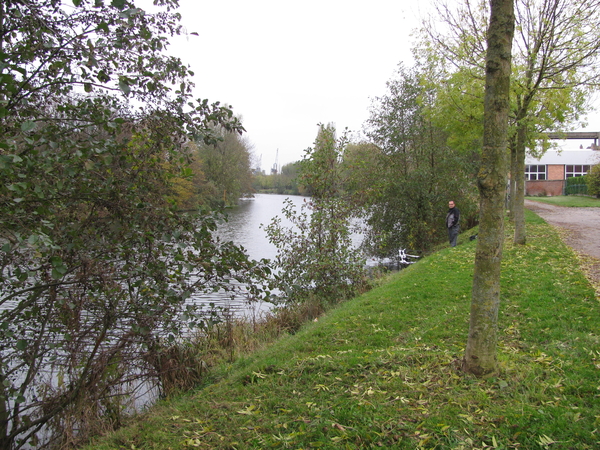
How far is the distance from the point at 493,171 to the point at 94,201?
3.72 meters

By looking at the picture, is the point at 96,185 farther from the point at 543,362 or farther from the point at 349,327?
the point at 543,362

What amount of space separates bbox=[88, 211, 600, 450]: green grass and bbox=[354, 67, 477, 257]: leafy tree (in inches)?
444

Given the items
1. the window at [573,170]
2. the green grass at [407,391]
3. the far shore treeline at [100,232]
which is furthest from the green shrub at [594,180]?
the far shore treeline at [100,232]

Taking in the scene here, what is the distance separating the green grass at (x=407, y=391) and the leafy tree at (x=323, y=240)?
3352 mm

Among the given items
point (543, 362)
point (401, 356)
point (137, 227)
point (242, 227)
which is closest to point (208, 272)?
point (137, 227)

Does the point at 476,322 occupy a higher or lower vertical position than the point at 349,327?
higher

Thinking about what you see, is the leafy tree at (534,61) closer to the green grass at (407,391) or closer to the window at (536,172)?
the green grass at (407,391)

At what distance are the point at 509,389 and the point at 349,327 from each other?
119 inches

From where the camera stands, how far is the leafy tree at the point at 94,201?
3.70 m

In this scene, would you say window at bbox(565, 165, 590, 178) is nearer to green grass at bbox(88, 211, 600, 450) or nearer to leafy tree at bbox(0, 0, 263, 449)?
green grass at bbox(88, 211, 600, 450)

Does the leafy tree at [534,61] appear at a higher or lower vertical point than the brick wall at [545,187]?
higher

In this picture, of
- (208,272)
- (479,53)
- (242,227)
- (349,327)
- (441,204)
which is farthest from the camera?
(242,227)

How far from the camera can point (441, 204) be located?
1839cm

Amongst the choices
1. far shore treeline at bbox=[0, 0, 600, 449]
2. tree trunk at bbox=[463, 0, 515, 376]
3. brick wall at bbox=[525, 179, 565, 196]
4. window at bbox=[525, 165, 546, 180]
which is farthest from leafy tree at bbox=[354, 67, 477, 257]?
window at bbox=[525, 165, 546, 180]
